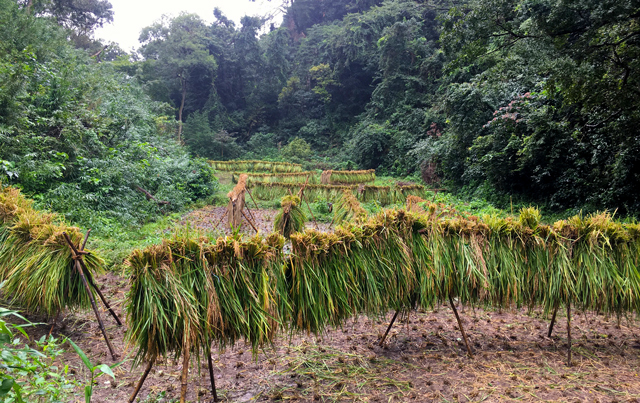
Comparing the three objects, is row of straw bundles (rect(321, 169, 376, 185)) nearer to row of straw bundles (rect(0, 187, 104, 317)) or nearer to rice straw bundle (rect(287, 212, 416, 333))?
rice straw bundle (rect(287, 212, 416, 333))

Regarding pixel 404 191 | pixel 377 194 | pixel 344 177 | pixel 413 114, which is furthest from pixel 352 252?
pixel 413 114

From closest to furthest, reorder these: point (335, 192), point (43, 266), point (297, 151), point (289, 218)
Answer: point (43, 266) → point (289, 218) → point (335, 192) → point (297, 151)

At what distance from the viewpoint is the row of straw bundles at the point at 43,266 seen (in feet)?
9.09

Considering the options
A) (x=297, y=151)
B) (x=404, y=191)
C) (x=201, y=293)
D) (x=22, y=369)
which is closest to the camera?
(x=22, y=369)

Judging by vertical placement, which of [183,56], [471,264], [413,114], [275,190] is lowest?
[275,190]

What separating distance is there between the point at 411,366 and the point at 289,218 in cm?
331

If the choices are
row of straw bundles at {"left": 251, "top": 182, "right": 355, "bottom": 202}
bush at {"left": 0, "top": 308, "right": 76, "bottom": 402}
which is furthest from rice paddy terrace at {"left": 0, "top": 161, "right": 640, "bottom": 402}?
row of straw bundles at {"left": 251, "top": 182, "right": 355, "bottom": 202}

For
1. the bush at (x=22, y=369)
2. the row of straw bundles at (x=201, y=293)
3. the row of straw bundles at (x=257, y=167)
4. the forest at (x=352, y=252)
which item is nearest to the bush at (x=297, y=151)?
the row of straw bundles at (x=257, y=167)

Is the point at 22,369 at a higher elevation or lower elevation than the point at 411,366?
higher

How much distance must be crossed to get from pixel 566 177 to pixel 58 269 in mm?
9377

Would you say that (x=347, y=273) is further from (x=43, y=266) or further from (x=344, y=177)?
(x=344, y=177)

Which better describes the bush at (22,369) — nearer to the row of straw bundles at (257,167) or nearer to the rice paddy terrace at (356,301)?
the rice paddy terrace at (356,301)

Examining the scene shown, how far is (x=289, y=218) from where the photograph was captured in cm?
574

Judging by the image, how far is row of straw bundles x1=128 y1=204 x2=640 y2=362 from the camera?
2611 millimetres
